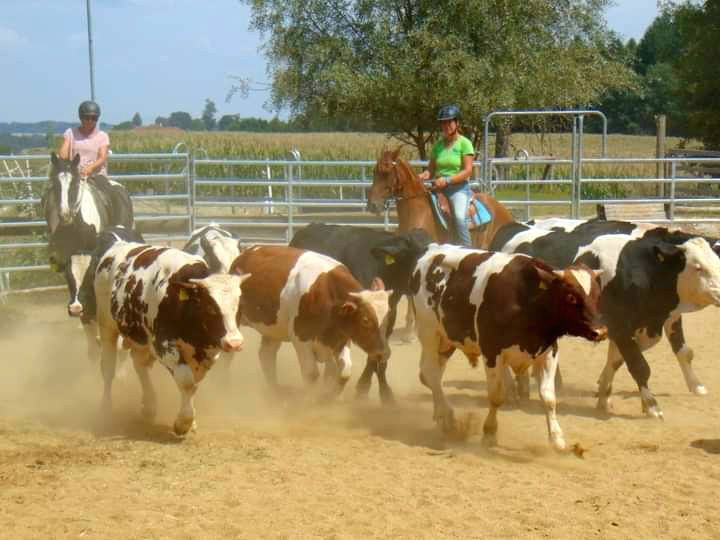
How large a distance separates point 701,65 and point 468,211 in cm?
2518

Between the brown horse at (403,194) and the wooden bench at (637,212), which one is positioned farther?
the wooden bench at (637,212)

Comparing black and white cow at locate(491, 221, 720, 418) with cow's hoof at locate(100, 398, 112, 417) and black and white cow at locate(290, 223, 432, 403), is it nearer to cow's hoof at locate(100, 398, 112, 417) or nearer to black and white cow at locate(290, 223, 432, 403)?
black and white cow at locate(290, 223, 432, 403)

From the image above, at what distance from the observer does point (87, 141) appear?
34.8 feet

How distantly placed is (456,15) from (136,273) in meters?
18.8

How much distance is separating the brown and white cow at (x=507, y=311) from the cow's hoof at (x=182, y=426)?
1745 mm

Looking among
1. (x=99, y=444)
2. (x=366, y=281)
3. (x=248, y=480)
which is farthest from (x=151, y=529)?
(x=366, y=281)

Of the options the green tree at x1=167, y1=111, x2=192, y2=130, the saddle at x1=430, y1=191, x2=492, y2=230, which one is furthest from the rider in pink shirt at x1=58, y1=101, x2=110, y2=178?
the green tree at x1=167, y1=111, x2=192, y2=130

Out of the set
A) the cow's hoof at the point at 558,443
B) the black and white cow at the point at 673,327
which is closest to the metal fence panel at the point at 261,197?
the black and white cow at the point at 673,327

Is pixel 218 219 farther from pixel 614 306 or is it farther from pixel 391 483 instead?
pixel 391 483

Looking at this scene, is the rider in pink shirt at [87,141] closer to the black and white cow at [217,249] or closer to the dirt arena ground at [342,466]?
the black and white cow at [217,249]

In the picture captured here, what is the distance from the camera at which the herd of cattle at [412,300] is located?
6844mm

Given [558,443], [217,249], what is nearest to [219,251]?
[217,249]

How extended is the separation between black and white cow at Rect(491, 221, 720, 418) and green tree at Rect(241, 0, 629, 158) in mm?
16168

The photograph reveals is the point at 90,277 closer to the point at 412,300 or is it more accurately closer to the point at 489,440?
the point at 412,300
